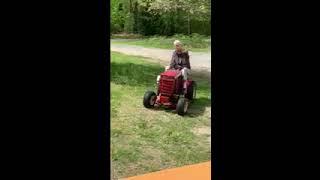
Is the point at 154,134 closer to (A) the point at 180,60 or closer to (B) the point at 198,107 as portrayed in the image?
(B) the point at 198,107

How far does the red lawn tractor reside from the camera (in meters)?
5.25

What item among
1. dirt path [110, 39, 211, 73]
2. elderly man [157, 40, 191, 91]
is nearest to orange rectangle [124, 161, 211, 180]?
elderly man [157, 40, 191, 91]

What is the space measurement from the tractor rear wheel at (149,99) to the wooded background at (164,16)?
1.20 meters

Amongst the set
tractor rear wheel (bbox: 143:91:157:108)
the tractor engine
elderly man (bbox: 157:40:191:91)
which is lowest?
tractor rear wheel (bbox: 143:91:157:108)

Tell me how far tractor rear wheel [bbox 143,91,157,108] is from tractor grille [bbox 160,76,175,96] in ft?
0.66

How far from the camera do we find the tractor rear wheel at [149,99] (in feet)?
18.0

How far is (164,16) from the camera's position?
6.50 meters

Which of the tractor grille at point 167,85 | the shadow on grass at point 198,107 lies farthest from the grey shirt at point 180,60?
the shadow on grass at point 198,107

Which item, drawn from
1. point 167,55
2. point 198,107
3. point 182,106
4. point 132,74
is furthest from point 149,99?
point 167,55

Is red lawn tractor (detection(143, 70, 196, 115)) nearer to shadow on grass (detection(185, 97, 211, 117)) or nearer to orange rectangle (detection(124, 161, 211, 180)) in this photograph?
shadow on grass (detection(185, 97, 211, 117))
